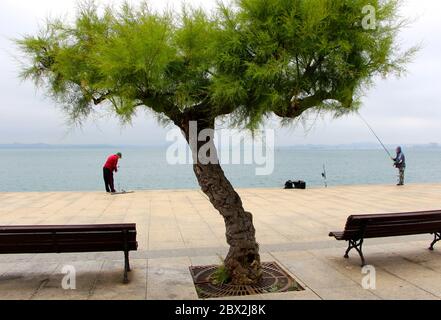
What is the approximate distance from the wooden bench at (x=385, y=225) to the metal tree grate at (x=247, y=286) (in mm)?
1182

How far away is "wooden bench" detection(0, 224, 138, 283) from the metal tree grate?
3.61ft

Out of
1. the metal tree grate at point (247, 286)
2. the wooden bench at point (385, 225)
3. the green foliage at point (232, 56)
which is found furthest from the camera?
the wooden bench at point (385, 225)

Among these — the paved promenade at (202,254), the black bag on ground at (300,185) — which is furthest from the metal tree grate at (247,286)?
the black bag on ground at (300,185)

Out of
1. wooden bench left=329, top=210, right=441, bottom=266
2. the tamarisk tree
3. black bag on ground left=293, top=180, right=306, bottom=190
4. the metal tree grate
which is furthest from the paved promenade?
black bag on ground left=293, top=180, right=306, bottom=190

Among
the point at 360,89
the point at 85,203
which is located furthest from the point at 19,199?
the point at 360,89

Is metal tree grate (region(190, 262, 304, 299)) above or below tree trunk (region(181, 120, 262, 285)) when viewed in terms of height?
below

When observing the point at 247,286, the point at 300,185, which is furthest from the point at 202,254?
the point at 300,185

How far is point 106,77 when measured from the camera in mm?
4664

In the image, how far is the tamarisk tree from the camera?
4.34m

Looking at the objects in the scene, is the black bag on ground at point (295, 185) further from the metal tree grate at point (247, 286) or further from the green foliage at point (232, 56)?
the green foliage at point (232, 56)

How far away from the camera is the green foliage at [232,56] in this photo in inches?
171

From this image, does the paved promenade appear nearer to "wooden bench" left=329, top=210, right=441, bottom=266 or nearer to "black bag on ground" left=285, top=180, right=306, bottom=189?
"wooden bench" left=329, top=210, right=441, bottom=266

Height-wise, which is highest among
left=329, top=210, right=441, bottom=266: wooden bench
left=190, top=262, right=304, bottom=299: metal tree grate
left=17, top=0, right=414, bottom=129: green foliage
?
left=17, top=0, right=414, bottom=129: green foliage

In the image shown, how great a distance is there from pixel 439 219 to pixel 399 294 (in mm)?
2244
